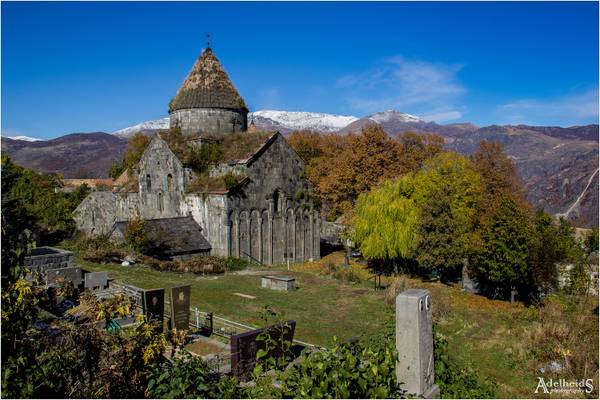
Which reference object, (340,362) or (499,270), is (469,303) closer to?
(499,270)

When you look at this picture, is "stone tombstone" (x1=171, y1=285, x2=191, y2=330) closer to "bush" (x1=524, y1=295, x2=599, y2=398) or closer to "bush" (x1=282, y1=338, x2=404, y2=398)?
"bush" (x1=282, y1=338, x2=404, y2=398)

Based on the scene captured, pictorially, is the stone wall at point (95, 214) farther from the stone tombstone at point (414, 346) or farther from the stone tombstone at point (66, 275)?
the stone tombstone at point (414, 346)

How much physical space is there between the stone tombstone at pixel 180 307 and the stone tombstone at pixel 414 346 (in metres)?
6.55

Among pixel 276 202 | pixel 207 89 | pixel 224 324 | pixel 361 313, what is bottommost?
pixel 361 313

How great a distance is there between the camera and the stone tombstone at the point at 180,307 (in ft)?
39.0

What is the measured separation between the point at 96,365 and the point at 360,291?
1326 cm

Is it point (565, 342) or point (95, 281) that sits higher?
point (95, 281)

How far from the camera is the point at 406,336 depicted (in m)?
7.28

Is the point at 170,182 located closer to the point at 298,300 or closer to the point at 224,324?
the point at 298,300

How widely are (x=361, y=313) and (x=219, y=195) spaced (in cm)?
1250

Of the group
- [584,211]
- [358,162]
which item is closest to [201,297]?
[358,162]

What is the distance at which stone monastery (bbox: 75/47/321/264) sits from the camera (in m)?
25.6

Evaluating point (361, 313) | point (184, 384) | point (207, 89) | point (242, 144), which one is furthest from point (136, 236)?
point (184, 384)

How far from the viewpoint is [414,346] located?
7.21 metres
